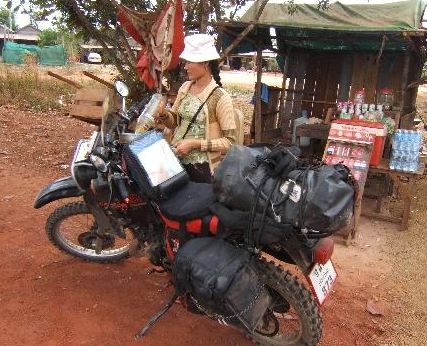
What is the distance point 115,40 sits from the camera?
768cm

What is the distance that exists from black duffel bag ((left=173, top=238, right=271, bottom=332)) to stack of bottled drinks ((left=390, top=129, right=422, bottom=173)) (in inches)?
141

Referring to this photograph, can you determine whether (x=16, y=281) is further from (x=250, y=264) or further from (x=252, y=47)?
(x=252, y=47)

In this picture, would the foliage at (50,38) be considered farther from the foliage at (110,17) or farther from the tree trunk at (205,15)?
the tree trunk at (205,15)

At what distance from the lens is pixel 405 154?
5316 millimetres

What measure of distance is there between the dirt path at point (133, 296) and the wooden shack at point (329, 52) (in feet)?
8.29

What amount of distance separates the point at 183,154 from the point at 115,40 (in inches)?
211

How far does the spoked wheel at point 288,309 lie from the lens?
7.98ft

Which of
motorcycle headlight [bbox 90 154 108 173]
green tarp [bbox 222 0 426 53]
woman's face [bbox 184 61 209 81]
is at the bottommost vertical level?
motorcycle headlight [bbox 90 154 108 173]

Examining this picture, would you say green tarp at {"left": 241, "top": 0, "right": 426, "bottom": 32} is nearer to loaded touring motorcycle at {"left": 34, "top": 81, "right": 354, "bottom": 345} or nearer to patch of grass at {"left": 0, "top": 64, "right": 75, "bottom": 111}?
loaded touring motorcycle at {"left": 34, "top": 81, "right": 354, "bottom": 345}

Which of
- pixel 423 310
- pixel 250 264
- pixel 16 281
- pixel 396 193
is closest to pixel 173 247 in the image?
pixel 250 264

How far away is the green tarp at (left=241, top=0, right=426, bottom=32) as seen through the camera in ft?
19.6

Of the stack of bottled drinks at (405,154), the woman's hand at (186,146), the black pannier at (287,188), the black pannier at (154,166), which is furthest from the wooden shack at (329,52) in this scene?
the black pannier at (287,188)

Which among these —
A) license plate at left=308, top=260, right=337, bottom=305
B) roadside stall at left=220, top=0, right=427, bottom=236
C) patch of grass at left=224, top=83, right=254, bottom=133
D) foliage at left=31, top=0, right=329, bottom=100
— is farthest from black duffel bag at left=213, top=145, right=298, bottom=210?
patch of grass at left=224, top=83, right=254, bottom=133

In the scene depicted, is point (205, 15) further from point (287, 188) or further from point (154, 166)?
point (287, 188)
